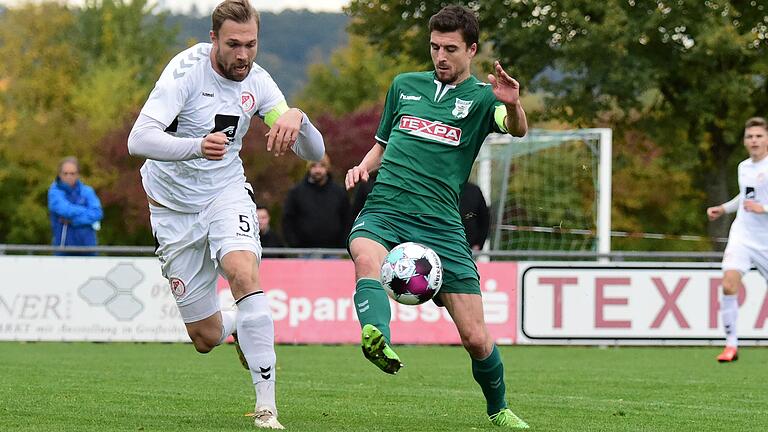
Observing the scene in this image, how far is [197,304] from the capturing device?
821cm

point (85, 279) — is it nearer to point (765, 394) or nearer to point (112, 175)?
point (765, 394)

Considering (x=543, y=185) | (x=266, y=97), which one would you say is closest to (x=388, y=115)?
(x=266, y=97)

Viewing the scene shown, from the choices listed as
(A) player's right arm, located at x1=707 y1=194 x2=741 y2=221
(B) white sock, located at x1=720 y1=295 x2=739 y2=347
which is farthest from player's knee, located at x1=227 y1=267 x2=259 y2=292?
(B) white sock, located at x1=720 y1=295 x2=739 y2=347

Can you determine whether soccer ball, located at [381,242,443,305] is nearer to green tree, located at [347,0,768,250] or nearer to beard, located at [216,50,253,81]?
beard, located at [216,50,253,81]

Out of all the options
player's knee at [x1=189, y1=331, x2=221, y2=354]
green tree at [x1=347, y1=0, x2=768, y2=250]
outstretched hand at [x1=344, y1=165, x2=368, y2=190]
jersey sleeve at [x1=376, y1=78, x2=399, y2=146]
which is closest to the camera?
outstretched hand at [x1=344, y1=165, x2=368, y2=190]

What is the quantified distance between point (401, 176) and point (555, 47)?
20.5 metres

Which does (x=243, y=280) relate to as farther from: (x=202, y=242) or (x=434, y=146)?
(x=434, y=146)

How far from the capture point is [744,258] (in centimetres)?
1402

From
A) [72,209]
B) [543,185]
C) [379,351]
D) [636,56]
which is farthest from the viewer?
[543,185]

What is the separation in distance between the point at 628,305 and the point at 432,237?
9639mm

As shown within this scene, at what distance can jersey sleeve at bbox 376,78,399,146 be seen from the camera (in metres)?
7.89

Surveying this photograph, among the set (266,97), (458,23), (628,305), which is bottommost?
Answer: (628,305)

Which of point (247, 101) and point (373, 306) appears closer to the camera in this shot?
point (373, 306)

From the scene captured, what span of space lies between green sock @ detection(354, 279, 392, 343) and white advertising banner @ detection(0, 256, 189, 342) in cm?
936
